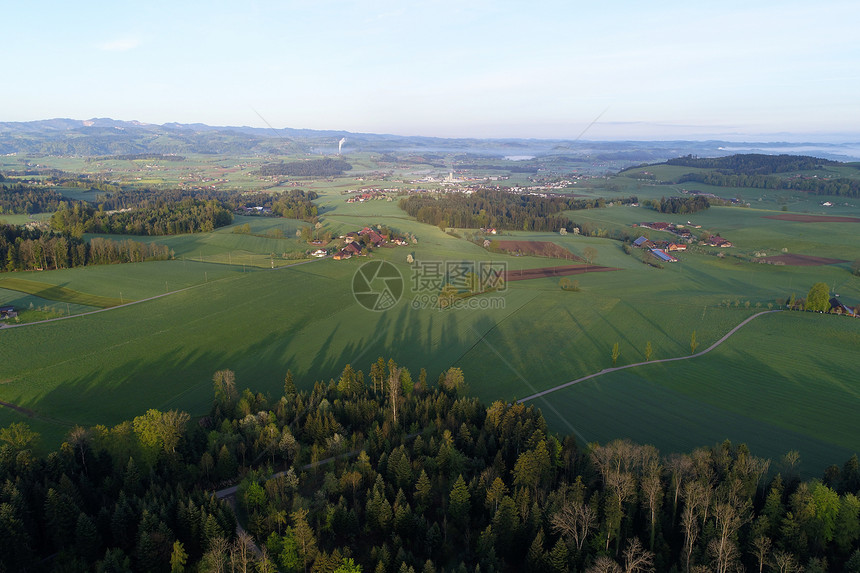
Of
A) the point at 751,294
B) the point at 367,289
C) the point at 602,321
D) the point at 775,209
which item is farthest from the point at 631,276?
the point at 775,209

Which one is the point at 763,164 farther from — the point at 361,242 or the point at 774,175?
the point at 361,242

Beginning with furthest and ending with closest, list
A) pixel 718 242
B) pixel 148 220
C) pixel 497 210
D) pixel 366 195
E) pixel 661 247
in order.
A: pixel 366 195 < pixel 497 210 < pixel 148 220 < pixel 718 242 < pixel 661 247

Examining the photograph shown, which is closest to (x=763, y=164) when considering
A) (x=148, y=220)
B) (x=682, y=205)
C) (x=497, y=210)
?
(x=682, y=205)

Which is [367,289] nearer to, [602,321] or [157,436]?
[602,321]

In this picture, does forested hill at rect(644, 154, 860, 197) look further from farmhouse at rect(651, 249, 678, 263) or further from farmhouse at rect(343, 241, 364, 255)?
farmhouse at rect(343, 241, 364, 255)

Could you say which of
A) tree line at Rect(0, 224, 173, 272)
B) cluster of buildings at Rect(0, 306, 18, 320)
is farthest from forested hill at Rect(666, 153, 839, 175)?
cluster of buildings at Rect(0, 306, 18, 320)

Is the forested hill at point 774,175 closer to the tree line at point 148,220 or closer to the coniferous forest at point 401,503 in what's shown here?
the coniferous forest at point 401,503
